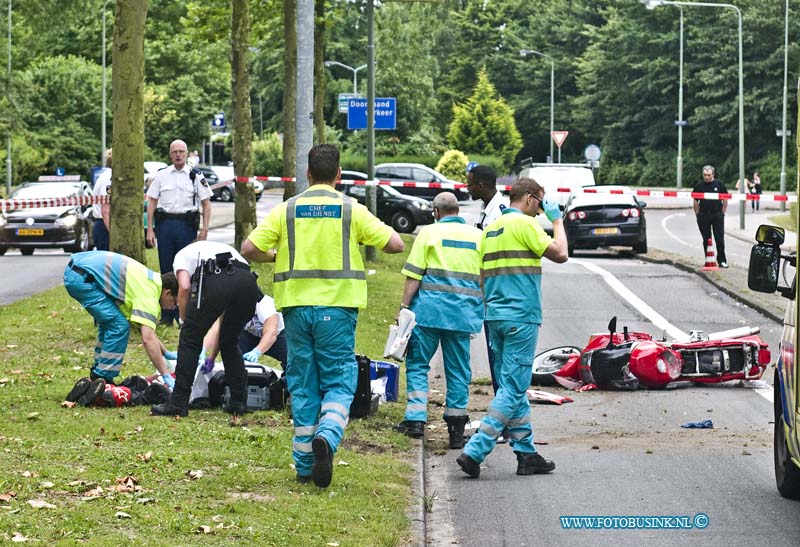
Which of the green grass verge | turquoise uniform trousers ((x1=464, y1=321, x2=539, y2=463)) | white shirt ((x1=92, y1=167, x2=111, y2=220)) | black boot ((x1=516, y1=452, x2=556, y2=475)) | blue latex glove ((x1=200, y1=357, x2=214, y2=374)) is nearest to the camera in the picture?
the green grass verge

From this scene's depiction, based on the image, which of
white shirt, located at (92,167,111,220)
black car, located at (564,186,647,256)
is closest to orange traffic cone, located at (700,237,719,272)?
black car, located at (564,186,647,256)

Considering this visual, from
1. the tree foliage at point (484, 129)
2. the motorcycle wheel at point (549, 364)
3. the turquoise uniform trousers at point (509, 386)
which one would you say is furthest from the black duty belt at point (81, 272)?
the tree foliage at point (484, 129)

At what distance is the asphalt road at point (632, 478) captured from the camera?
7715mm

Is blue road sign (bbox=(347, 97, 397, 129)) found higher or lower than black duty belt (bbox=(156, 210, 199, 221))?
higher

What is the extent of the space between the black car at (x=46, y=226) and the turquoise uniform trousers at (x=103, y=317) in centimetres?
1907

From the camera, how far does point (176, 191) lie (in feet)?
50.6

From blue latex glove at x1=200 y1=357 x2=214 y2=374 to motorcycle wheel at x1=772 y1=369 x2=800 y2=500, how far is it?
167 inches

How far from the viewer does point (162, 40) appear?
68.7 meters

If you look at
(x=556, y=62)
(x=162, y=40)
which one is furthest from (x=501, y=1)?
(x=162, y=40)

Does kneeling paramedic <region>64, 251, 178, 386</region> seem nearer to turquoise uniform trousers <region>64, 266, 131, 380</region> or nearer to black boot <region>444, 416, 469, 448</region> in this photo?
turquoise uniform trousers <region>64, 266, 131, 380</region>

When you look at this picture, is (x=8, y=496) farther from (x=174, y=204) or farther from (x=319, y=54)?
(x=319, y=54)

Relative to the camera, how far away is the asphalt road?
7.71 metres

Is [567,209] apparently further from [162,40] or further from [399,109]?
[399,109]

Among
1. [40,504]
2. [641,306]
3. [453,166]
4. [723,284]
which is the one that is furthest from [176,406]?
[453,166]
